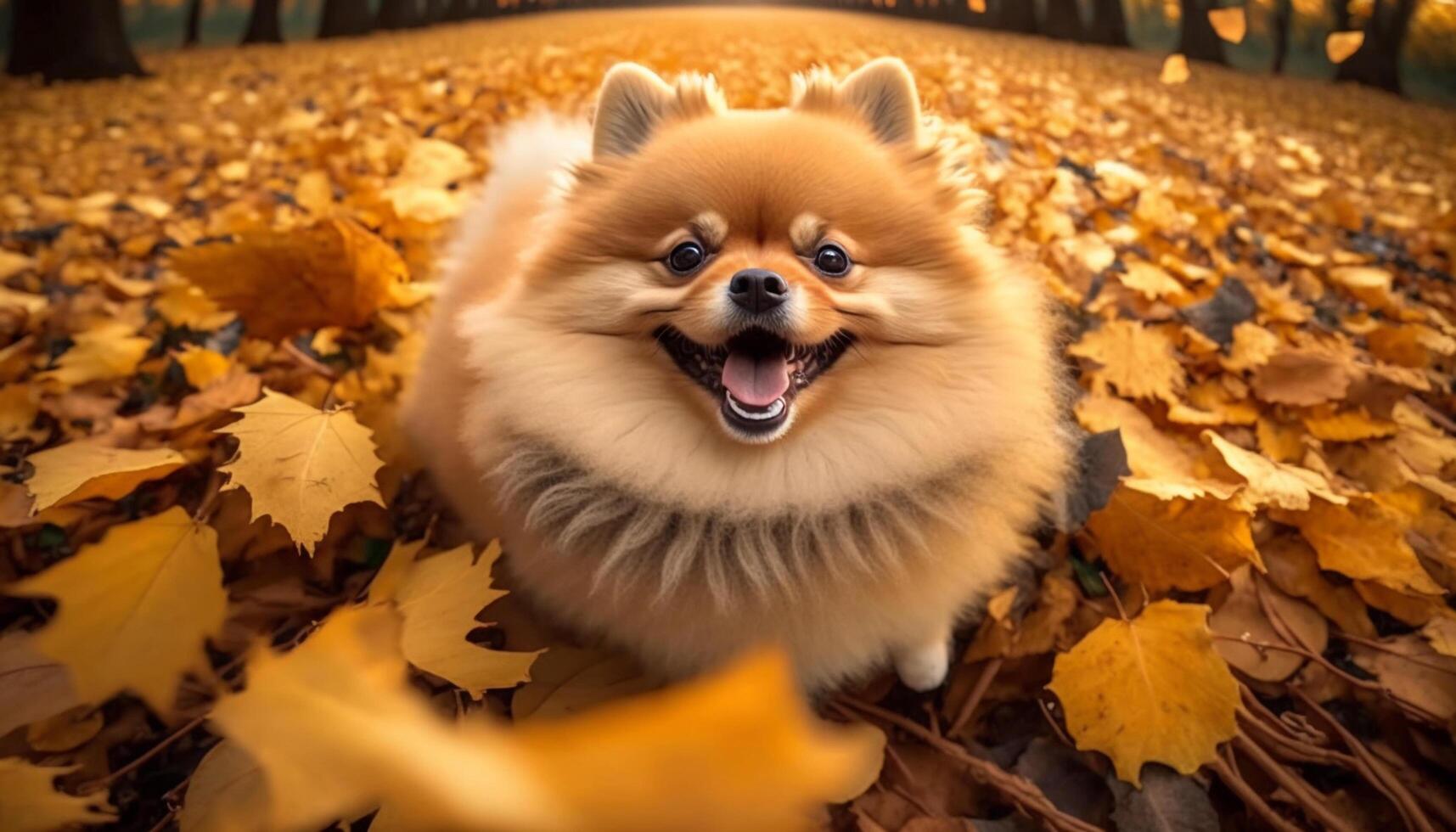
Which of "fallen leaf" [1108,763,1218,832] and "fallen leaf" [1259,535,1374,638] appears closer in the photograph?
"fallen leaf" [1108,763,1218,832]

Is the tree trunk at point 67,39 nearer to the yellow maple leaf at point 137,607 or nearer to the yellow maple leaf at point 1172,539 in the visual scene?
the yellow maple leaf at point 137,607

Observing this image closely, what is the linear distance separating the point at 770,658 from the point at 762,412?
0.76m

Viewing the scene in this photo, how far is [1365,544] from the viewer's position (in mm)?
1297

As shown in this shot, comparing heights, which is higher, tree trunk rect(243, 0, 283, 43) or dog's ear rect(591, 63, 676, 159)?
tree trunk rect(243, 0, 283, 43)

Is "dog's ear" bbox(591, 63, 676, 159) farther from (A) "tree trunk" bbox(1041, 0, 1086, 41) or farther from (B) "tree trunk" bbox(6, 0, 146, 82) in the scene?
(B) "tree trunk" bbox(6, 0, 146, 82)

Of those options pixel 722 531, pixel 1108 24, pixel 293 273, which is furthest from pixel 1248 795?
pixel 1108 24

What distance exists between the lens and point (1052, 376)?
1348mm

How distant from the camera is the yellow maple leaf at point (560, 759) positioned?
317 mm

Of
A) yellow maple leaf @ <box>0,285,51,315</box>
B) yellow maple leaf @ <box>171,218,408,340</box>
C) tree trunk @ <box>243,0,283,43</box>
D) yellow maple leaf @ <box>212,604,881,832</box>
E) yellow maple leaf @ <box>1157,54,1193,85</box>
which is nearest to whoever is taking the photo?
yellow maple leaf @ <box>212,604,881,832</box>

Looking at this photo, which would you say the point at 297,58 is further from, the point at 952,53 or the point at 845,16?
the point at 952,53

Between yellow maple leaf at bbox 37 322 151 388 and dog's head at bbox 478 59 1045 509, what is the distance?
3.89 feet

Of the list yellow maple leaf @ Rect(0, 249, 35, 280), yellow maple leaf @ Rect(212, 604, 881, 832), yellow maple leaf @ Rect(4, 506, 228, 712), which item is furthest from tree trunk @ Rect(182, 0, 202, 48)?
yellow maple leaf @ Rect(212, 604, 881, 832)

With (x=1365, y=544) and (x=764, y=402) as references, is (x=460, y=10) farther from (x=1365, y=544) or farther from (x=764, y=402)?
(x=1365, y=544)

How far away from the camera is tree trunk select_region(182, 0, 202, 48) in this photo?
3.09 metres
